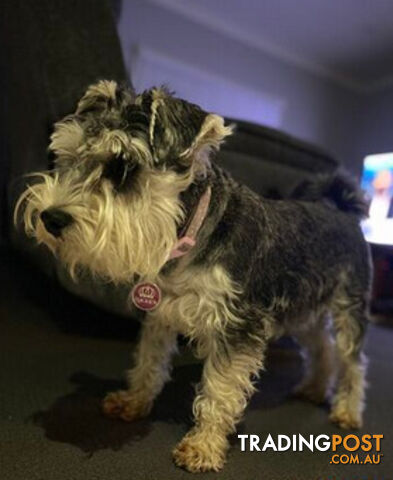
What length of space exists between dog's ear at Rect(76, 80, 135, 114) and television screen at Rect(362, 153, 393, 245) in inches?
121

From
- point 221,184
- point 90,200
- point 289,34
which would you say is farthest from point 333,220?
point 289,34

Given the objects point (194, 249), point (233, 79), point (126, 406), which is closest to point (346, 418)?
point (126, 406)

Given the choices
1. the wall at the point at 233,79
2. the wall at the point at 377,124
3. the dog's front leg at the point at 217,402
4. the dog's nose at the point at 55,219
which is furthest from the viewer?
the wall at the point at 377,124

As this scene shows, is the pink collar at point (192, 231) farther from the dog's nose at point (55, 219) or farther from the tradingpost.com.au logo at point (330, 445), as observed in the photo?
the tradingpost.com.au logo at point (330, 445)

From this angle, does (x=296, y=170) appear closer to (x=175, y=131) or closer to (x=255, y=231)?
(x=255, y=231)

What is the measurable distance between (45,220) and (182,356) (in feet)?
3.37

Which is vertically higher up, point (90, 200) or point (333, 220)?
point (333, 220)

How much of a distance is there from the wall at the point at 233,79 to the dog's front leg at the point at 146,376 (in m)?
3.07

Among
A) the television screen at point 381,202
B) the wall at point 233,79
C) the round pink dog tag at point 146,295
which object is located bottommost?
the round pink dog tag at point 146,295

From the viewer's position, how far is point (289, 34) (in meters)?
4.40

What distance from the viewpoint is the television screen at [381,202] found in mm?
3871

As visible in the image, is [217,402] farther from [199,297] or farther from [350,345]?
[350,345]

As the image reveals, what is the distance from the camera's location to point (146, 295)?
123 centimetres

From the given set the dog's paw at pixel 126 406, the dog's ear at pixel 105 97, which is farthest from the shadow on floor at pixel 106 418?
the dog's ear at pixel 105 97
